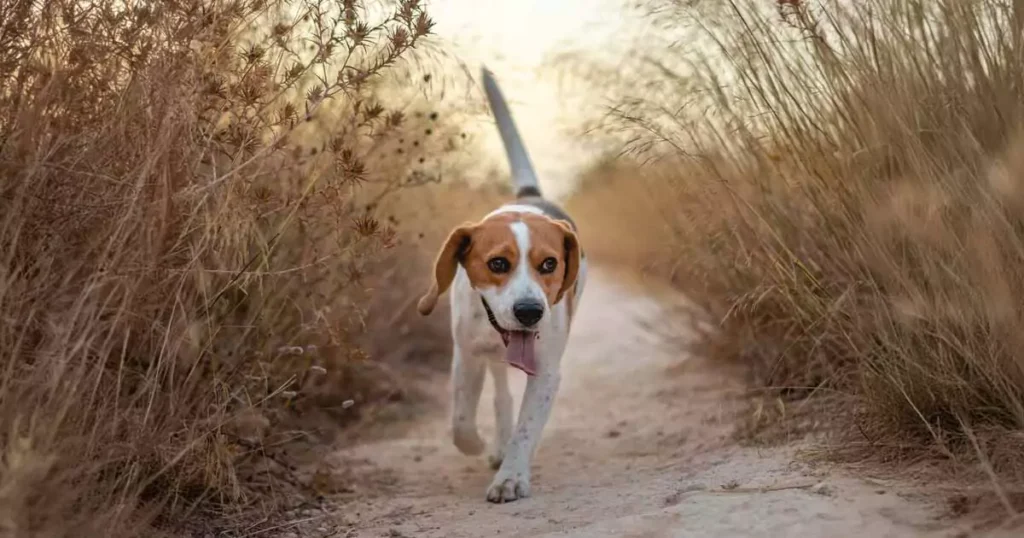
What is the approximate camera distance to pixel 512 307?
149 inches

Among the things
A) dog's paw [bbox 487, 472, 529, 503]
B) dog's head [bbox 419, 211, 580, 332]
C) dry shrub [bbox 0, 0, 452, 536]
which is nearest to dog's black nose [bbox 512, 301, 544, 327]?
dog's head [bbox 419, 211, 580, 332]

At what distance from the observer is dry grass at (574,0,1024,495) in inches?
111

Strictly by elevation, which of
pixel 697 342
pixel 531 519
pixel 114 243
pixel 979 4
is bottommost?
pixel 531 519

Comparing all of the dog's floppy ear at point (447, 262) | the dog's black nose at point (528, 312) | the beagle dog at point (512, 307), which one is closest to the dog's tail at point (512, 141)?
the beagle dog at point (512, 307)

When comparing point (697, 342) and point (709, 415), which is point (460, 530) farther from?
point (697, 342)

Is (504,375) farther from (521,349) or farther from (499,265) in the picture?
(499,265)

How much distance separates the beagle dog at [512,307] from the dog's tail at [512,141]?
975 mm

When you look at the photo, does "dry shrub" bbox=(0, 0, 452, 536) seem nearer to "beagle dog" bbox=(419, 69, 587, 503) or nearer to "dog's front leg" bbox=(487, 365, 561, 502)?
"beagle dog" bbox=(419, 69, 587, 503)

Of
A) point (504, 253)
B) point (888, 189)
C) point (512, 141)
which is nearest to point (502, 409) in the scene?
point (504, 253)

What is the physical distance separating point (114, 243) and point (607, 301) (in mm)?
7081

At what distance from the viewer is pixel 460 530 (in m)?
3.37

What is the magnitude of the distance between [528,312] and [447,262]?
0.46 metres

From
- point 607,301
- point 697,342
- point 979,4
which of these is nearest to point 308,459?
point 697,342

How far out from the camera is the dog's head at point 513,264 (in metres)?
3.81
